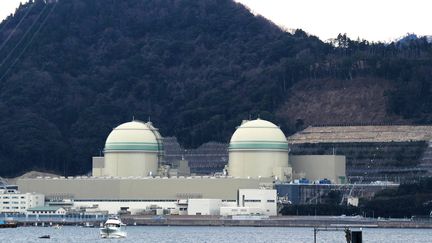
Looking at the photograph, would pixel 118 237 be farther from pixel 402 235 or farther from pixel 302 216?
pixel 302 216

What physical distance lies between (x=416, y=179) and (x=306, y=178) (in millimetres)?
10701

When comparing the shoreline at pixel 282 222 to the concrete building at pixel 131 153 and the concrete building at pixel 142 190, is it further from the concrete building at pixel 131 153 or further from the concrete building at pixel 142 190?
the concrete building at pixel 131 153

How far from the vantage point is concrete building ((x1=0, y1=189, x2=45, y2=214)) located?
185 metres

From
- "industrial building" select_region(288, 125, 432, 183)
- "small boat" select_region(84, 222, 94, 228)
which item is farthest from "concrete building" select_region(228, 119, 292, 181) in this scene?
"small boat" select_region(84, 222, 94, 228)

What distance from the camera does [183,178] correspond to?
183875 mm

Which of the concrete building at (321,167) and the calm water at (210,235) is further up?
the concrete building at (321,167)

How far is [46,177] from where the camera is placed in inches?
7594

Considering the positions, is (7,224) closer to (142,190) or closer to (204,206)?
(142,190)

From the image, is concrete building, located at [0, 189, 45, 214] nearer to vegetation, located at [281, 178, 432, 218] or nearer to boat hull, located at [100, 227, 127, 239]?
vegetation, located at [281, 178, 432, 218]

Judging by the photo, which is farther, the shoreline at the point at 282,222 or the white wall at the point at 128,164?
the white wall at the point at 128,164

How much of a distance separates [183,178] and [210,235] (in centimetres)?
3304

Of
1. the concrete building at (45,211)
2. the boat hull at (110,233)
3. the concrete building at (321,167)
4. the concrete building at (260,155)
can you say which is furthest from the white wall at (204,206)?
the boat hull at (110,233)

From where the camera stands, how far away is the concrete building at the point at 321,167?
7397 inches

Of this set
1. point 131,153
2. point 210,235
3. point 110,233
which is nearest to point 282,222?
point 131,153
